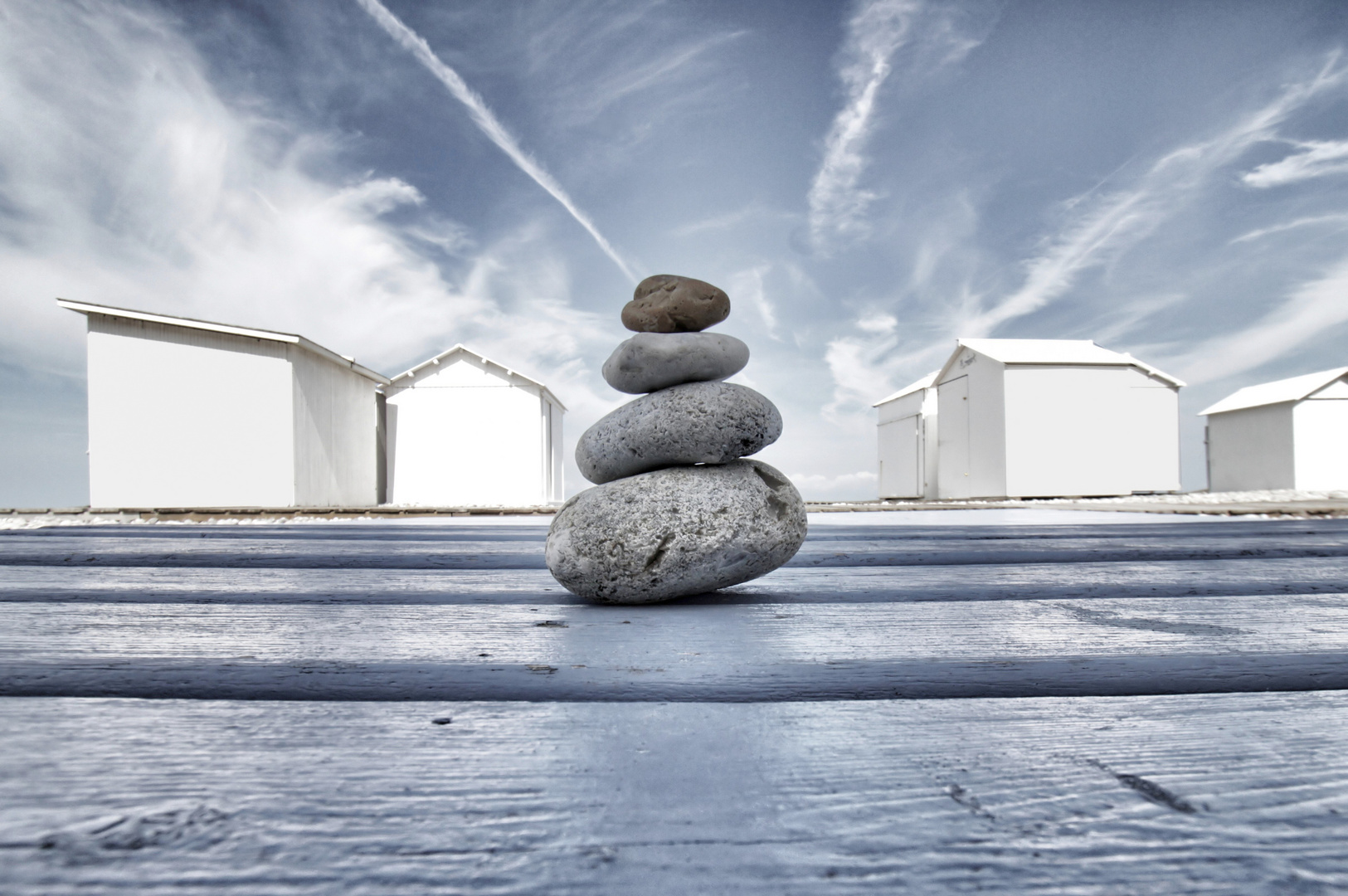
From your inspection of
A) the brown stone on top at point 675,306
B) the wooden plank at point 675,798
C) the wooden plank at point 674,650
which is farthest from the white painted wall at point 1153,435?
the wooden plank at point 675,798

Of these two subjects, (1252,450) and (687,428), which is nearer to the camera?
(687,428)

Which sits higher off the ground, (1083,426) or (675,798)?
(1083,426)

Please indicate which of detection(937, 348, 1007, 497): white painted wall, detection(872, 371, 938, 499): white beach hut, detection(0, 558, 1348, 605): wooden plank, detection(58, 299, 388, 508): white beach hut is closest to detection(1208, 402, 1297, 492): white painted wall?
detection(937, 348, 1007, 497): white painted wall

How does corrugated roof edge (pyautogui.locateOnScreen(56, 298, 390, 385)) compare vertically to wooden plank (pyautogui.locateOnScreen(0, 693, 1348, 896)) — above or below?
above

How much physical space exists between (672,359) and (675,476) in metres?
0.50

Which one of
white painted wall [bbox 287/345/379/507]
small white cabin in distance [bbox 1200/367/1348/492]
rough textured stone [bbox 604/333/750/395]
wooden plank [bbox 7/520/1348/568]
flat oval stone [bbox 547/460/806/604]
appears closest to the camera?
flat oval stone [bbox 547/460/806/604]

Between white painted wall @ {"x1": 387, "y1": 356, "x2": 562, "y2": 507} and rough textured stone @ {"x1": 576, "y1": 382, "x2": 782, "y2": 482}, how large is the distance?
14.5 m

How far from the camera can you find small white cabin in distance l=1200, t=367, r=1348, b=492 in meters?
17.2

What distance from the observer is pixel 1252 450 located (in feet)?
62.2

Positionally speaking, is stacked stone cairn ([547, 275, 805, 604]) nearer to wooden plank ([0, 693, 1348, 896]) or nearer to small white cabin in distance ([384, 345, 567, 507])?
wooden plank ([0, 693, 1348, 896])

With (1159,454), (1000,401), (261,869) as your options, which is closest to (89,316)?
(261,869)

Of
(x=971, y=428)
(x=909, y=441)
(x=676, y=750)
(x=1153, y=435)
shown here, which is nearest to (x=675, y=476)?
(x=676, y=750)

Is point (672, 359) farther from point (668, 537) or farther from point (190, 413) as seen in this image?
point (190, 413)

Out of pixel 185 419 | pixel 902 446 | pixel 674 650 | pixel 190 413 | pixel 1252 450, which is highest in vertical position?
pixel 190 413
